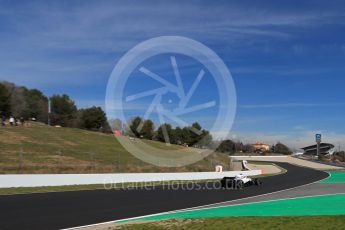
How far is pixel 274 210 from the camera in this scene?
17.1 meters

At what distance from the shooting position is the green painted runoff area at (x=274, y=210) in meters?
15.7

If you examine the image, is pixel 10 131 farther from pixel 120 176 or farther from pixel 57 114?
pixel 57 114

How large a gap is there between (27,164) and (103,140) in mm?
31287

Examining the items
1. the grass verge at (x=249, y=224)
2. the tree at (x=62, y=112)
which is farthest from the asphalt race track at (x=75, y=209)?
the tree at (x=62, y=112)

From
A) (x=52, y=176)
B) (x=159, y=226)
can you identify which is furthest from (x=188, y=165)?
(x=159, y=226)

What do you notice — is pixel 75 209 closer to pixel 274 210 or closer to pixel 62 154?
pixel 274 210

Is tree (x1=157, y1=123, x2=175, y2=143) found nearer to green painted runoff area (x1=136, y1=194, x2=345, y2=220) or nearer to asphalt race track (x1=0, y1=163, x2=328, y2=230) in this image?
asphalt race track (x1=0, y1=163, x2=328, y2=230)

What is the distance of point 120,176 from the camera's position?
3588 centimetres

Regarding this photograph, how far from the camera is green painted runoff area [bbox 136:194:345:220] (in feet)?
51.6

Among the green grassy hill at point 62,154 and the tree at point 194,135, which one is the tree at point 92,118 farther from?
the green grassy hill at point 62,154

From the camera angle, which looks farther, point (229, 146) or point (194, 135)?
point (229, 146)

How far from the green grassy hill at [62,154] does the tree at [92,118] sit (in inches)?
1760

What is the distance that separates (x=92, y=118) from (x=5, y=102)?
84.7 ft

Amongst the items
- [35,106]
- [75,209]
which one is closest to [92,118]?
[35,106]
